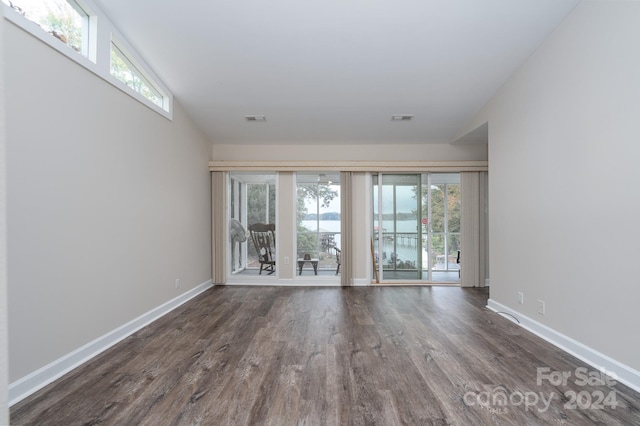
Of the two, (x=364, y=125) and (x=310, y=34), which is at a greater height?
(x=310, y=34)

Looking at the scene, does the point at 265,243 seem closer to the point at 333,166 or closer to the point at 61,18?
the point at 333,166

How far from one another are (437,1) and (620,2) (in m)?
1.25

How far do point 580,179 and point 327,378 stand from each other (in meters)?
2.58

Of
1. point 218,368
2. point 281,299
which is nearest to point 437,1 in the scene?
point 218,368

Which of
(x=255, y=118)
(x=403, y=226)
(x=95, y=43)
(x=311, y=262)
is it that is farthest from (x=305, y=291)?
(x=95, y=43)

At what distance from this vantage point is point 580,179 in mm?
2436

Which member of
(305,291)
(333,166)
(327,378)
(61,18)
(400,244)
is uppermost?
(61,18)

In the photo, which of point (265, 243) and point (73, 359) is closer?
point (73, 359)

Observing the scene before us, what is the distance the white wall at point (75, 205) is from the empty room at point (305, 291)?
17 mm

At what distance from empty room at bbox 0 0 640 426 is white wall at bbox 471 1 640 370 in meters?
0.02

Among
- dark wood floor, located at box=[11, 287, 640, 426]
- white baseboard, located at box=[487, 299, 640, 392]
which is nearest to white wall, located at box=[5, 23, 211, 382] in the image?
dark wood floor, located at box=[11, 287, 640, 426]

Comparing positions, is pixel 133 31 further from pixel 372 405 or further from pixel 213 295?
pixel 372 405

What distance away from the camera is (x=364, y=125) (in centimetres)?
451

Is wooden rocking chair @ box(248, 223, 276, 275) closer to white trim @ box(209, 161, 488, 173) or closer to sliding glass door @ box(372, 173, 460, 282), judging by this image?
white trim @ box(209, 161, 488, 173)
